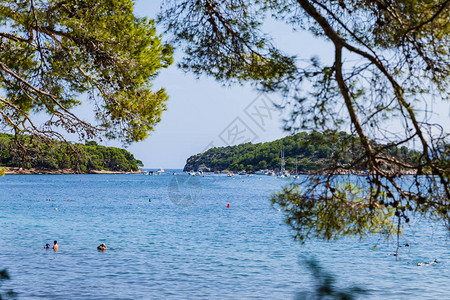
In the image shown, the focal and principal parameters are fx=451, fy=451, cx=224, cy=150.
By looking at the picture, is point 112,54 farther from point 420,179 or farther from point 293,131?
point 420,179

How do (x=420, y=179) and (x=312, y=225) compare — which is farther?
(x=312, y=225)

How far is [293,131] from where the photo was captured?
4637mm

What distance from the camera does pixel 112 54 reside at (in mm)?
6660

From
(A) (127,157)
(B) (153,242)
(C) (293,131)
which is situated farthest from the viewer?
(A) (127,157)

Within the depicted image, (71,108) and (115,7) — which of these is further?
(71,108)

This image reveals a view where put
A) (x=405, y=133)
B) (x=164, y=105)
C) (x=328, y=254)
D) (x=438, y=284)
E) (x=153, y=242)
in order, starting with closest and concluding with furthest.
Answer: (x=405, y=133) < (x=164, y=105) < (x=438, y=284) < (x=328, y=254) < (x=153, y=242)

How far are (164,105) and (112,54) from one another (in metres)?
1.31

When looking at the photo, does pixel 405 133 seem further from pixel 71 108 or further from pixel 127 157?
pixel 127 157

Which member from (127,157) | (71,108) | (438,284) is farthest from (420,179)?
(127,157)

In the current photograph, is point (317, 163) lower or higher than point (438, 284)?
higher

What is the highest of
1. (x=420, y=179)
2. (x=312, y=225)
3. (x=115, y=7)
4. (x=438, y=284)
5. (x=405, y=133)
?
(x=115, y=7)

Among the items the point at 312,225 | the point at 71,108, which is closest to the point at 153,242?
the point at 71,108

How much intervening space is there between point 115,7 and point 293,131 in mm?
3298

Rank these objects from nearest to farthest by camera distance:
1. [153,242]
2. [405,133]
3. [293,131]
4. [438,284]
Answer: [405,133] → [293,131] → [438,284] → [153,242]
